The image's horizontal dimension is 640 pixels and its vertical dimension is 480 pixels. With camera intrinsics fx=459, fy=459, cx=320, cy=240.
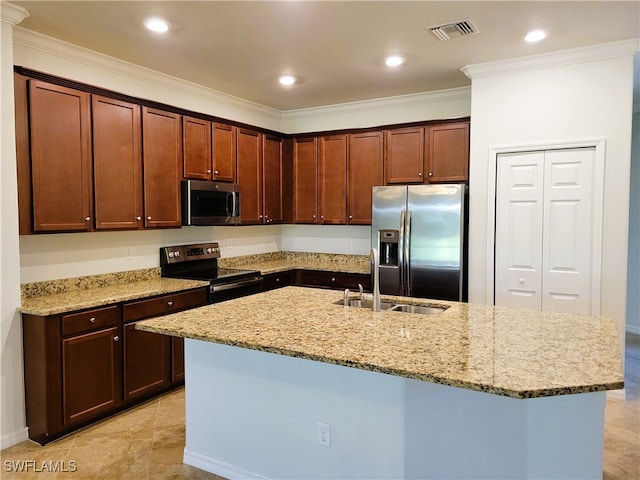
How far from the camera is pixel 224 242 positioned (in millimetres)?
5074

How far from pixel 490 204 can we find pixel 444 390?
95.3 inches

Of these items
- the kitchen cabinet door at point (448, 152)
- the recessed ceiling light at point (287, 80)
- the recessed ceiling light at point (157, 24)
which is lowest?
the kitchen cabinet door at point (448, 152)

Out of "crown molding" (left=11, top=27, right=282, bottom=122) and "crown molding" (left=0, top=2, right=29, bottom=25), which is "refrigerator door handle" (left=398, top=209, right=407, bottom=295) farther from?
"crown molding" (left=0, top=2, right=29, bottom=25)

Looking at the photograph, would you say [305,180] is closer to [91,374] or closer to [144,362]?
[144,362]

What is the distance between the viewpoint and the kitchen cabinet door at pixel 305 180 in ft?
17.5

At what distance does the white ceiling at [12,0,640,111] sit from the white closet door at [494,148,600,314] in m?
0.90

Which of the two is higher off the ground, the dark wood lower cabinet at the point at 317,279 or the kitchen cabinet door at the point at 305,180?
the kitchen cabinet door at the point at 305,180

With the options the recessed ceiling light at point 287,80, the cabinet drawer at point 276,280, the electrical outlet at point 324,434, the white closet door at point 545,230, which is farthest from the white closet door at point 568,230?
the cabinet drawer at point 276,280

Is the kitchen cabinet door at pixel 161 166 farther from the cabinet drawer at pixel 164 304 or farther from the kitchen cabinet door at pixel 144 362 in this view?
the kitchen cabinet door at pixel 144 362

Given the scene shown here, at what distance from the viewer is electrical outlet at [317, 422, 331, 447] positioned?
2.23m

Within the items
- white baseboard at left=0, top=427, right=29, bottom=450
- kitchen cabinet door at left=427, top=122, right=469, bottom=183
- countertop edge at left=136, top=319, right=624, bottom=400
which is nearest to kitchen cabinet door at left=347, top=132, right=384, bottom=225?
kitchen cabinet door at left=427, top=122, right=469, bottom=183

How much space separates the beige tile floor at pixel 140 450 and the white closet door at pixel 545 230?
0.98 meters

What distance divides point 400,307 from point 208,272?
7.48 ft

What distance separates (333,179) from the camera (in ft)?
17.1
